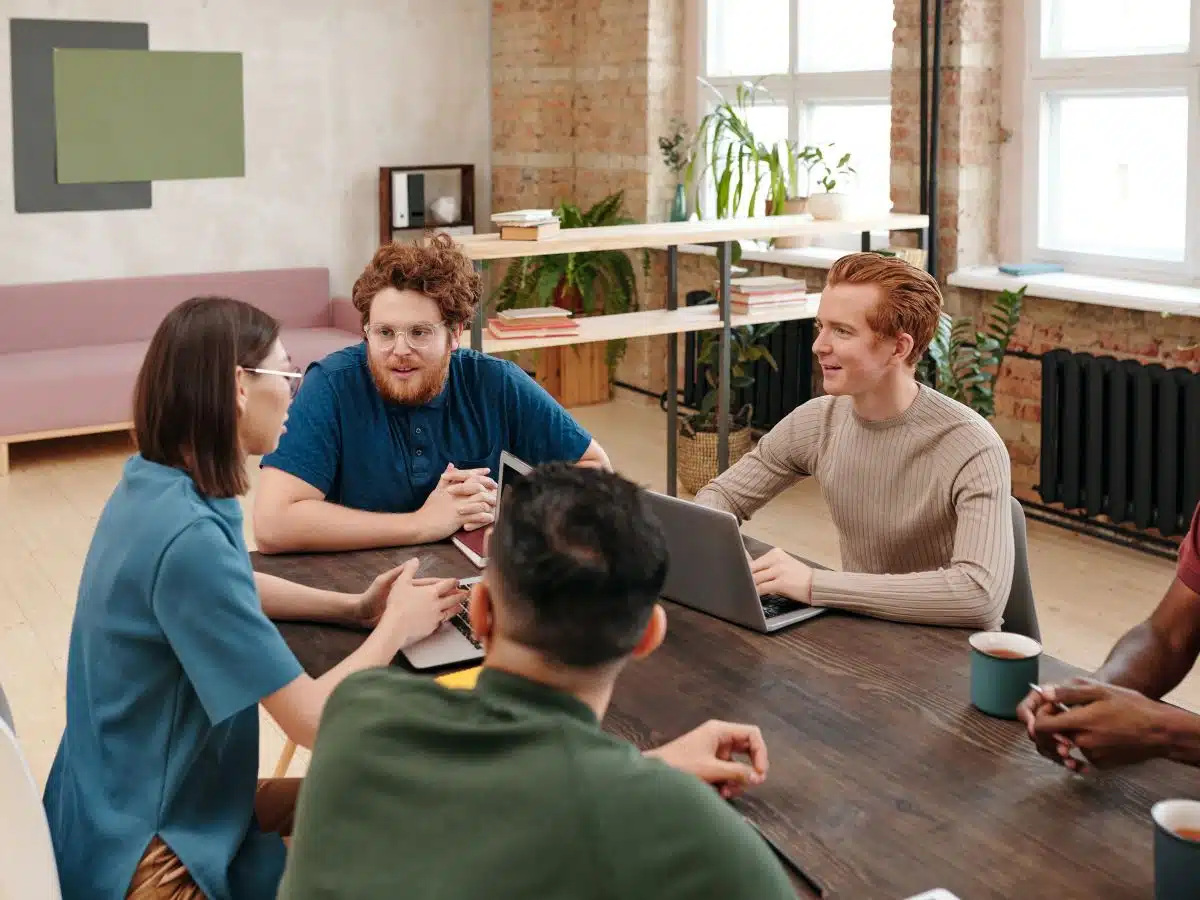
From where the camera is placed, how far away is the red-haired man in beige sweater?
92.0 inches

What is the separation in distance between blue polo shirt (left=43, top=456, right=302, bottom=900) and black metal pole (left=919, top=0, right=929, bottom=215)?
4.67 m

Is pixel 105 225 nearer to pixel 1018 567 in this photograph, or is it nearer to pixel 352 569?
pixel 352 569

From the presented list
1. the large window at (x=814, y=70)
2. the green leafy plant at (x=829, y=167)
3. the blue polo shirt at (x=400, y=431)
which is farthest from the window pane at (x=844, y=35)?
the blue polo shirt at (x=400, y=431)

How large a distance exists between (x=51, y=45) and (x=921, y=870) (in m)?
6.84

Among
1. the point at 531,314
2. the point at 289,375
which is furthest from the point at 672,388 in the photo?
the point at 289,375

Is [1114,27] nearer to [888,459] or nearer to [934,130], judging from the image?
[934,130]

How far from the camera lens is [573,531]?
113 cm

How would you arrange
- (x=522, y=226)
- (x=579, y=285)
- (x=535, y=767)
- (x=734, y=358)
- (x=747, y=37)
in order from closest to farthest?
(x=535, y=767)
(x=522, y=226)
(x=734, y=358)
(x=747, y=37)
(x=579, y=285)

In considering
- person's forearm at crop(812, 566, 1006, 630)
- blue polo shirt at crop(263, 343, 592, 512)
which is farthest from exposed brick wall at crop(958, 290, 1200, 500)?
person's forearm at crop(812, 566, 1006, 630)

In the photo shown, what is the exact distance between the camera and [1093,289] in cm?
529

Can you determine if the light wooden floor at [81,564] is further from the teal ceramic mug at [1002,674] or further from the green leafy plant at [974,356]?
the teal ceramic mug at [1002,674]

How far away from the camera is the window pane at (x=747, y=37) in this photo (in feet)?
23.2

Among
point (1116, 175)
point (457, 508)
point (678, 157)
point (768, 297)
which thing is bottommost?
point (457, 508)

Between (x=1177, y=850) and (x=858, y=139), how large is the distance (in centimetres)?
576
